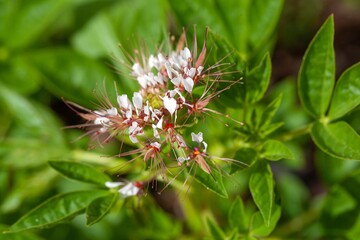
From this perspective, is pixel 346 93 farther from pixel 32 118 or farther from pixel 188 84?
pixel 32 118

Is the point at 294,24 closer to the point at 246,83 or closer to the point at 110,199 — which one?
the point at 246,83

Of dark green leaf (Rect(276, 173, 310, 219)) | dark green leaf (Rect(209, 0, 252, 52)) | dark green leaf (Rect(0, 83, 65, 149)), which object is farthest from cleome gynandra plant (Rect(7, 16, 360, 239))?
dark green leaf (Rect(276, 173, 310, 219))

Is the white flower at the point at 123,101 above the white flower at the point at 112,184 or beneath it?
above

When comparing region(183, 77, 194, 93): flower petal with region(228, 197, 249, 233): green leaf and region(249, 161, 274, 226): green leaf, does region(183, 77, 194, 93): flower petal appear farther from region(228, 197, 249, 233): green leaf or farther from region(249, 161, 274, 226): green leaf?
region(228, 197, 249, 233): green leaf

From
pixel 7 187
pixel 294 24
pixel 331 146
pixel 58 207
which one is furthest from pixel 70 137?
pixel 294 24

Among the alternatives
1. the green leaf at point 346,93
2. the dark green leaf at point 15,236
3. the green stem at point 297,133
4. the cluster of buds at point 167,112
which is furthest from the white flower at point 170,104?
the dark green leaf at point 15,236

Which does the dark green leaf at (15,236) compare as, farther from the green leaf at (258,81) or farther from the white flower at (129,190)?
the green leaf at (258,81)
